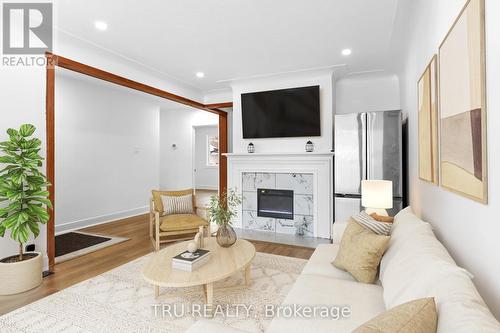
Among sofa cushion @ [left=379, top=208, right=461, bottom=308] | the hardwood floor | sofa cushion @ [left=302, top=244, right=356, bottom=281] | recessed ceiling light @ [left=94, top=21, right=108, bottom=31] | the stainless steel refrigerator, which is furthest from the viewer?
the stainless steel refrigerator

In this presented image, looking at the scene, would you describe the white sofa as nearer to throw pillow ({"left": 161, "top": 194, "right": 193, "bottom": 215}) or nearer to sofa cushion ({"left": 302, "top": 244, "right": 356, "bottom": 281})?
sofa cushion ({"left": 302, "top": 244, "right": 356, "bottom": 281})

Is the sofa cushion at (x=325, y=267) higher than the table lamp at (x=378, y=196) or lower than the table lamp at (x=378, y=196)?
lower

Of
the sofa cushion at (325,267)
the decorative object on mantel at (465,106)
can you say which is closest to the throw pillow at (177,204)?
the sofa cushion at (325,267)

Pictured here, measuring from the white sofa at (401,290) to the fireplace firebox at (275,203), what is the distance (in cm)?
252

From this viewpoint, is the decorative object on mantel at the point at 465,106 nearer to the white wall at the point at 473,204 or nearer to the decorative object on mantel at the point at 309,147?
the white wall at the point at 473,204

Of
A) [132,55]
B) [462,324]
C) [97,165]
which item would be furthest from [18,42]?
[462,324]

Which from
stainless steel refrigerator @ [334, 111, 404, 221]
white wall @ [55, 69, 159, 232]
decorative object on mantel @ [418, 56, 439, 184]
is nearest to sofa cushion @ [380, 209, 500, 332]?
decorative object on mantel @ [418, 56, 439, 184]

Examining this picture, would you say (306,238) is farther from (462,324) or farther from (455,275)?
(462,324)

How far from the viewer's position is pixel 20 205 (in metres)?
2.50

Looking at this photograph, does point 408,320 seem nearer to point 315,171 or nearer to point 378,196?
point 378,196

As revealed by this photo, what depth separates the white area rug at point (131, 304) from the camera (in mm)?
1978

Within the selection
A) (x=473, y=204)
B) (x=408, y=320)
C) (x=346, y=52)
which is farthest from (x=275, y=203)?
(x=408, y=320)

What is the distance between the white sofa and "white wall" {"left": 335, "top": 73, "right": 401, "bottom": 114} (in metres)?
2.94

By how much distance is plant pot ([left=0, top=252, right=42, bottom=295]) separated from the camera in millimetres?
2408
